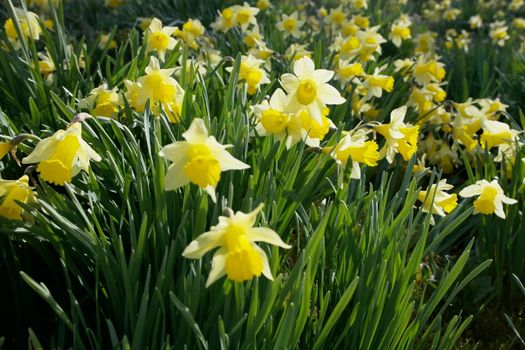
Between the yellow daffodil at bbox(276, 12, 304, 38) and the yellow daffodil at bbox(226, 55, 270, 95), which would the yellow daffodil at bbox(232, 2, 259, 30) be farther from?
the yellow daffodil at bbox(226, 55, 270, 95)

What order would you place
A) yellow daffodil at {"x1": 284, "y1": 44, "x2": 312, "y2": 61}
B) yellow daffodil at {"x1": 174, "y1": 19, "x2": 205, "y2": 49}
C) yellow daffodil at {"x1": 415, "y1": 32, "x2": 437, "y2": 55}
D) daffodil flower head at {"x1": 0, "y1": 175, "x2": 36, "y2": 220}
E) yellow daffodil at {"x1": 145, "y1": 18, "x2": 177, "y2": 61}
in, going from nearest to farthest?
daffodil flower head at {"x1": 0, "y1": 175, "x2": 36, "y2": 220}, yellow daffodil at {"x1": 145, "y1": 18, "x2": 177, "y2": 61}, yellow daffodil at {"x1": 284, "y1": 44, "x2": 312, "y2": 61}, yellow daffodil at {"x1": 174, "y1": 19, "x2": 205, "y2": 49}, yellow daffodil at {"x1": 415, "y1": 32, "x2": 437, "y2": 55}

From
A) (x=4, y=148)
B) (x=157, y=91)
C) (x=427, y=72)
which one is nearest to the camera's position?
(x=4, y=148)

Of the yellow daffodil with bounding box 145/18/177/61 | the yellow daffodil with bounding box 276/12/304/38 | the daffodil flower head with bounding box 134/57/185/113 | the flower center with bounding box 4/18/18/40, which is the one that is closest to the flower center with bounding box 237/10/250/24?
the yellow daffodil with bounding box 276/12/304/38

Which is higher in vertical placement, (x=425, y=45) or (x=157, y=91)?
(x=157, y=91)

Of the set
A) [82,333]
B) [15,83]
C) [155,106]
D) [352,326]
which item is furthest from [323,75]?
[15,83]

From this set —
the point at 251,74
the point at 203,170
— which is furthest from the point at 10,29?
the point at 203,170

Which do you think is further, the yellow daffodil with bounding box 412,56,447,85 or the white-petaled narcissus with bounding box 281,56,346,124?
the yellow daffodil with bounding box 412,56,447,85

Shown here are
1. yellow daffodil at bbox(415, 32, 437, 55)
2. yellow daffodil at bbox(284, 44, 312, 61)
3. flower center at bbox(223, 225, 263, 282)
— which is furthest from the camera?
yellow daffodil at bbox(415, 32, 437, 55)

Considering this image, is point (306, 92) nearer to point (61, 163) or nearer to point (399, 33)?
point (61, 163)
